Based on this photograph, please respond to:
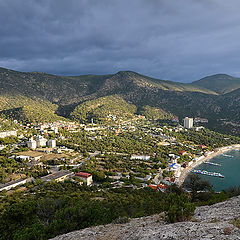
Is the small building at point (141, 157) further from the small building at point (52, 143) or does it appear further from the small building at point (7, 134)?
the small building at point (7, 134)

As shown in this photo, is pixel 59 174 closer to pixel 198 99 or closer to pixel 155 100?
pixel 155 100

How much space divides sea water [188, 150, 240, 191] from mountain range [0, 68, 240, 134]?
28.6m

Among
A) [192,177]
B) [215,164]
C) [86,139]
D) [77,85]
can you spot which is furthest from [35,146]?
[77,85]

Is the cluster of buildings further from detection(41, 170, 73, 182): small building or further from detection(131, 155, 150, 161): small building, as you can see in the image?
detection(131, 155, 150, 161): small building

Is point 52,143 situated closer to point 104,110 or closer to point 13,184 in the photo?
point 13,184

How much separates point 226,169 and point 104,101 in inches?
2895

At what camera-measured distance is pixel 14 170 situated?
26969 mm

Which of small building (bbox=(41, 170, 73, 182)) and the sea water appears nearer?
small building (bbox=(41, 170, 73, 182))

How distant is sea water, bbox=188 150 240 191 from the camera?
99.0 feet

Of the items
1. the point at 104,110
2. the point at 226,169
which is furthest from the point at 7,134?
the point at 226,169

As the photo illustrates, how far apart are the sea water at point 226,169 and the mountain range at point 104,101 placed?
93.8 ft

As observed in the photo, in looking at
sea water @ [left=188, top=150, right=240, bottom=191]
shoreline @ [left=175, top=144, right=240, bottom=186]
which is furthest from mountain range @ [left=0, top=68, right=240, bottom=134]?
sea water @ [left=188, top=150, right=240, bottom=191]

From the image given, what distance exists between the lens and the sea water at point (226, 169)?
30172 mm

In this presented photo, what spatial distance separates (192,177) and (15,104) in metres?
89.2
